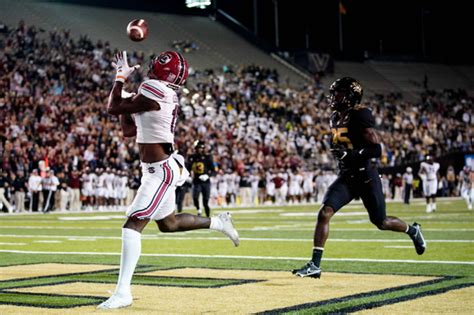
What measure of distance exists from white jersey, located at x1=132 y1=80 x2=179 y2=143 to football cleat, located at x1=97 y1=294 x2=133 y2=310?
3.98 feet

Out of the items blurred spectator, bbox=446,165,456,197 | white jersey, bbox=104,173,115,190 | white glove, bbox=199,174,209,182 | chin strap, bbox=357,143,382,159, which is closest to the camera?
chin strap, bbox=357,143,382,159

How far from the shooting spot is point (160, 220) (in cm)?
686

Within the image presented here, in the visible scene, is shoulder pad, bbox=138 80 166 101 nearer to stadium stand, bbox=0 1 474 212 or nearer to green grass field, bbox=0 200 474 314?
green grass field, bbox=0 200 474 314

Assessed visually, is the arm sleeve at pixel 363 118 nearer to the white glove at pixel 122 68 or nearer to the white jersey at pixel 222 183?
the white glove at pixel 122 68

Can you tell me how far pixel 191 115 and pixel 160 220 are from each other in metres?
26.3

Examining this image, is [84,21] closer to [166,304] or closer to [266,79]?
[266,79]

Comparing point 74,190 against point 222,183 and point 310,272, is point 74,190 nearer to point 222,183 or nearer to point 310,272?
point 222,183

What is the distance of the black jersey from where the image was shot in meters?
8.12

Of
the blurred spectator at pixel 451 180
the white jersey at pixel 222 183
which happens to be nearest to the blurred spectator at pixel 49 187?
the white jersey at pixel 222 183

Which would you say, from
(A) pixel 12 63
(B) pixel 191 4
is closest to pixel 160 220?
(A) pixel 12 63

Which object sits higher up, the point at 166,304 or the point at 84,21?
the point at 84,21

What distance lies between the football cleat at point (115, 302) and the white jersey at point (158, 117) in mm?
1212

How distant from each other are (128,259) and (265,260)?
3.65 metres

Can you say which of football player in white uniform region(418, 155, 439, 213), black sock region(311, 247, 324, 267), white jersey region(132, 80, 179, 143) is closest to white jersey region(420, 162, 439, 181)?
football player in white uniform region(418, 155, 439, 213)
